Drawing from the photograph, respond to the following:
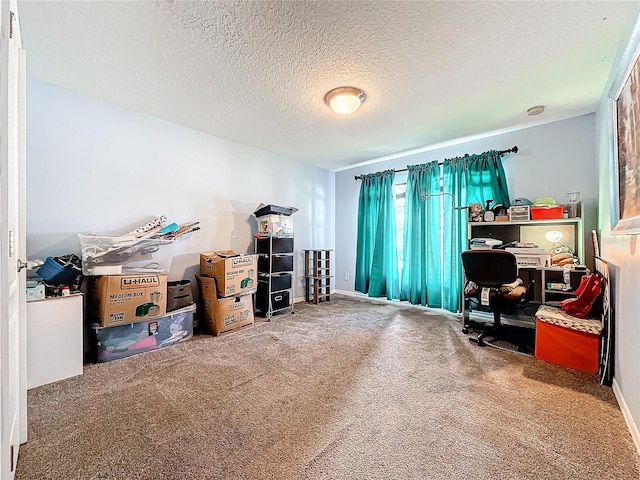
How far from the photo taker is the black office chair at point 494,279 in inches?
99.8

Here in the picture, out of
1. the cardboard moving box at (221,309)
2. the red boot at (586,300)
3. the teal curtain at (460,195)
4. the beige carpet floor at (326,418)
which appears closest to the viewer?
the beige carpet floor at (326,418)

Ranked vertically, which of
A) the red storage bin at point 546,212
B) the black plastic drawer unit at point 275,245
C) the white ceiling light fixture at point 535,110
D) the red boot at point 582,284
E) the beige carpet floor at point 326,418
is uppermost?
the white ceiling light fixture at point 535,110

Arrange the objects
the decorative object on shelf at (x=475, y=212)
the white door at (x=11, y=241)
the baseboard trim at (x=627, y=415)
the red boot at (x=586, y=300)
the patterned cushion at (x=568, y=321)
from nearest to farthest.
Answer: the white door at (x=11, y=241) < the baseboard trim at (x=627, y=415) < the patterned cushion at (x=568, y=321) < the red boot at (x=586, y=300) < the decorative object on shelf at (x=475, y=212)

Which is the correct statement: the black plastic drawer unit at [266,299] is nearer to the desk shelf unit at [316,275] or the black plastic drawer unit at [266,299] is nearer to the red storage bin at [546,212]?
the desk shelf unit at [316,275]

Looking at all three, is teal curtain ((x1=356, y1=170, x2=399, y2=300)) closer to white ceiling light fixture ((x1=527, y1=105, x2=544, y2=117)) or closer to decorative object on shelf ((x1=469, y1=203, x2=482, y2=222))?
decorative object on shelf ((x1=469, y1=203, x2=482, y2=222))

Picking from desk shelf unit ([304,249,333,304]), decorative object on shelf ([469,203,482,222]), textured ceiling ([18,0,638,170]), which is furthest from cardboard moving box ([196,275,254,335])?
decorative object on shelf ([469,203,482,222])

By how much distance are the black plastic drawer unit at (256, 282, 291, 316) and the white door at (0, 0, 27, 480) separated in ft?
7.71

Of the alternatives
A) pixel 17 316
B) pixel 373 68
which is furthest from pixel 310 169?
pixel 17 316

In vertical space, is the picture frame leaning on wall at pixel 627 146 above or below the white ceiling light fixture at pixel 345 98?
below

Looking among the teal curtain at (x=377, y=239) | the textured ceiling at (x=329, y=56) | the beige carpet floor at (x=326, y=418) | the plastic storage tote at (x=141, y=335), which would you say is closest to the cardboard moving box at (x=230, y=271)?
the plastic storage tote at (x=141, y=335)

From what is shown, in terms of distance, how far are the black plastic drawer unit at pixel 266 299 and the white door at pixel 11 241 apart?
92.5 inches

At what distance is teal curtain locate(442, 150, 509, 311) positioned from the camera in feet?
11.1

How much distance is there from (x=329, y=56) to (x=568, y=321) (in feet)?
9.01

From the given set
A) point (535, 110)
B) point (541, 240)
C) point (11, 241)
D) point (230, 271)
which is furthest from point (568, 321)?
point (11, 241)
